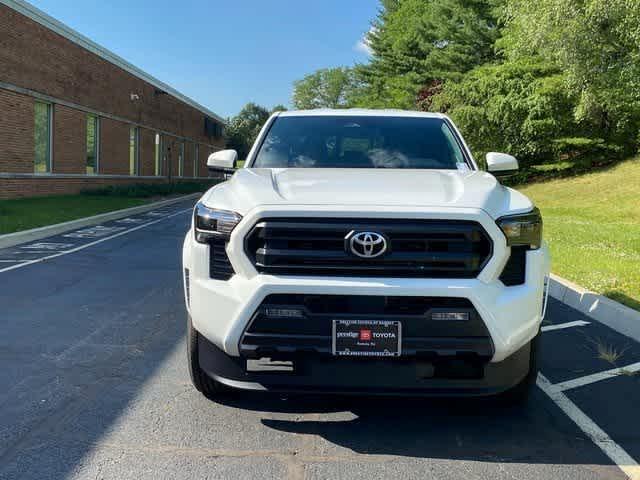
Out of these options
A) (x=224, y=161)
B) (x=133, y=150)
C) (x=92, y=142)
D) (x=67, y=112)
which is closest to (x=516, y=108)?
(x=133, y=150)

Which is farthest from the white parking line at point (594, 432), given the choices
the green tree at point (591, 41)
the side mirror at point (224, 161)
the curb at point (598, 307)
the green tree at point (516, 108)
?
the green tree at point (516, 108)

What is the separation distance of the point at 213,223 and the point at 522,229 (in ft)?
5.36

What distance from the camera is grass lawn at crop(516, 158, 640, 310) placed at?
7.83 m

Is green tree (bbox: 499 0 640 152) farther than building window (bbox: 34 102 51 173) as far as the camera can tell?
No

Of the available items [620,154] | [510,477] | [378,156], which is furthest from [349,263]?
[620,154]

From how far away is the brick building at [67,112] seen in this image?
18.7 meters

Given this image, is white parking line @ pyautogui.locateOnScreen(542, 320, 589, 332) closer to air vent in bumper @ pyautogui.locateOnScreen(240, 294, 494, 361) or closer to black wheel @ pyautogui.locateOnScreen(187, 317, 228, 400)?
air vent in bumper @ pyautogui.locateOnScreen(240, 294, 494, 361)

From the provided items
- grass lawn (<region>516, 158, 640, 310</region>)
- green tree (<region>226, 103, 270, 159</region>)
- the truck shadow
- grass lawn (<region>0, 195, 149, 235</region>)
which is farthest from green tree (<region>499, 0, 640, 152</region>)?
green tree (<region>226, 103, 270, 159</region>)

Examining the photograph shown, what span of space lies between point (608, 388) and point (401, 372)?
1.95m

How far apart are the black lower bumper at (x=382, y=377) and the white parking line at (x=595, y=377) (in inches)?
49.5

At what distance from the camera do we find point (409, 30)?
46.5 metres

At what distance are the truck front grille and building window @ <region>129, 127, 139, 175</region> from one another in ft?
92.1

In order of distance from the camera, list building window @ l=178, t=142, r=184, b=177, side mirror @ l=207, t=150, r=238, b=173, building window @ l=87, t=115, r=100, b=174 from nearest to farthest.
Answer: side mirror @ l=207, t=150, r=238, b=173 < building window @ l=87, t=115, r=100, b=174 < building window @ l=178, t=142, r=184, b=177

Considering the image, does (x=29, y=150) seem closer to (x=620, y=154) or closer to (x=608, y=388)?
(x=608, y=388)
